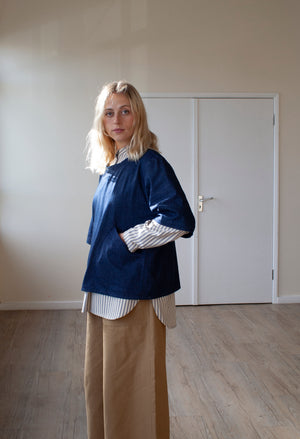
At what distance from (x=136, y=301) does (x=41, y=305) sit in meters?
3.05

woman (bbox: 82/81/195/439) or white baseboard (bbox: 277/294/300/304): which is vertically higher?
woman (bbox: 82/81/195/439)

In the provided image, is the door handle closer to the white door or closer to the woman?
the white door

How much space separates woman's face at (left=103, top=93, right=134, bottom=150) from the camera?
1.36m

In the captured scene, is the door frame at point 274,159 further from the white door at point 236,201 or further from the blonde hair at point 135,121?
the blonde hair at point 135,121

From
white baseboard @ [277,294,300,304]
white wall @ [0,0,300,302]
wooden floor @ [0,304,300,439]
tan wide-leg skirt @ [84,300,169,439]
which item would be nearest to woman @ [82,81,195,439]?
tan wide-leg skirt @ [84,300,169,439]

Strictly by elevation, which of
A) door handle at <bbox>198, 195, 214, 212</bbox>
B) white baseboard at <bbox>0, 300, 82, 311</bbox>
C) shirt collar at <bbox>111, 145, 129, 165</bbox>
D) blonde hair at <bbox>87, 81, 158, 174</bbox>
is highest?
blonde hair at <bbox>87, 81, 158, 174</bbox>

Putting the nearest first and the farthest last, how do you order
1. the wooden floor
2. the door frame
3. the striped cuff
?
the striped cuff
the wooden floor
the door frame

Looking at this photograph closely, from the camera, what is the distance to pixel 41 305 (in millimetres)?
4184

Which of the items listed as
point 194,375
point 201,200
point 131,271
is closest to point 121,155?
point 131,271

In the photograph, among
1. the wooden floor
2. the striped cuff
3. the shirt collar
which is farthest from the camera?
the wooden floor

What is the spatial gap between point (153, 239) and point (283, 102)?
3.45 m

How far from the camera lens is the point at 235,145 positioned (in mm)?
4277

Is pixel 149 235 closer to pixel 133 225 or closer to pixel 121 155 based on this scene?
pixel 133 225

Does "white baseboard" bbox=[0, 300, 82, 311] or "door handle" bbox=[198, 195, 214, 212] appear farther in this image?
"door handle" bbox=[198, 195, 214, 212]
